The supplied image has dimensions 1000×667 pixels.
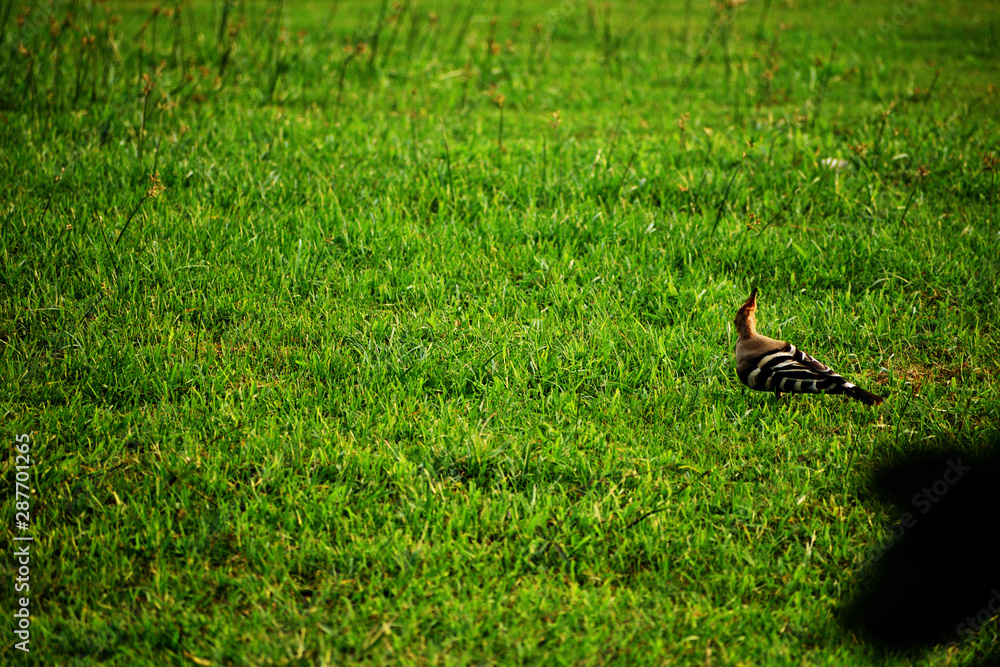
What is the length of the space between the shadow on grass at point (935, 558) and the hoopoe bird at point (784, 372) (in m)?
0.37

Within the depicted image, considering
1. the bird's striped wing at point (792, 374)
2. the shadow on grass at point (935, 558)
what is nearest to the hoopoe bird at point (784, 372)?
the bird's striped wing at point (792, 374)

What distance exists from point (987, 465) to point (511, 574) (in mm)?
2036

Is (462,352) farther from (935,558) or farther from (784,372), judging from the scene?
(935,558)

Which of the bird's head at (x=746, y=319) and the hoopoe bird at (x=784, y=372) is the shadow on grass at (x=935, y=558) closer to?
the hoopoe bird at (x=784, y=372)

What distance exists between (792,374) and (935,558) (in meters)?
0.87

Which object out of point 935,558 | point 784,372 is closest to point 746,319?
point 784,372

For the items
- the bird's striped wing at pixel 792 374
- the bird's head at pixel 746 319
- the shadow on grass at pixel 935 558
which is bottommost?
the shadow on grass at pixel 935 558

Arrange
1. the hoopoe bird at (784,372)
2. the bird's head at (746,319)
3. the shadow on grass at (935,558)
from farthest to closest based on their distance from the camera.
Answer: the bird's head at (746,319)
the hoopoe bird at (784,372)
the shadow on grass at (935,558)

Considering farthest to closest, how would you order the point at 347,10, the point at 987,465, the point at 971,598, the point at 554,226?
the point at 347,10, the point at 554,226, the point at 987,465, the point at 971,598

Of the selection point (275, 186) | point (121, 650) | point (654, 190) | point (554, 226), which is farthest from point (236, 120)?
point (121, 650)

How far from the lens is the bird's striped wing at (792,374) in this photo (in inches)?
126

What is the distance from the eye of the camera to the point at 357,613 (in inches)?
99.3

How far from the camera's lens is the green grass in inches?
101

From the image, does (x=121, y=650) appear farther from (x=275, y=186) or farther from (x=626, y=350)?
(x=275, y=186)
